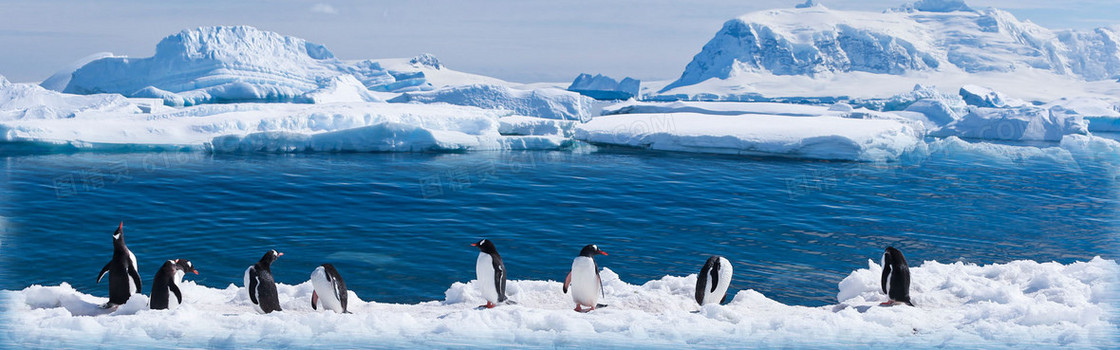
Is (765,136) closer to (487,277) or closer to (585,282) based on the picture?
(585,282)

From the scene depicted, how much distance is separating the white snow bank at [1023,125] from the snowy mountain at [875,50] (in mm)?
56998

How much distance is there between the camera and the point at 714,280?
728cm

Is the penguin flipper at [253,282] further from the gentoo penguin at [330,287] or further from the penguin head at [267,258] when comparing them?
the gentoo penguin at [330,287]

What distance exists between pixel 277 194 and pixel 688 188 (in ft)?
26.2

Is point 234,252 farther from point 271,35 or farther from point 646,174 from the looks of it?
point 271,35

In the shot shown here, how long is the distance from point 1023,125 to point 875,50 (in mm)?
63780

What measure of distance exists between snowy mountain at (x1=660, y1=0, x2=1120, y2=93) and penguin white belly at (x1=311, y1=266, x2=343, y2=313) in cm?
8784

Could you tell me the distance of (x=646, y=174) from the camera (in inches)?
747

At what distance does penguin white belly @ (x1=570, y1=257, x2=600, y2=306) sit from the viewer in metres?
7.04

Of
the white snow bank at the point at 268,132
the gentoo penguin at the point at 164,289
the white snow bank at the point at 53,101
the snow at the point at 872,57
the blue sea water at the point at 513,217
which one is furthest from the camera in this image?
the snow at the point at 872,57

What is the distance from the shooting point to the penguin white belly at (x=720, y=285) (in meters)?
7.26

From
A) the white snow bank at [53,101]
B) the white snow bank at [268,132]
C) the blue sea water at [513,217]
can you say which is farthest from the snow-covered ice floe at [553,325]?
the white snow bank at [53,101]

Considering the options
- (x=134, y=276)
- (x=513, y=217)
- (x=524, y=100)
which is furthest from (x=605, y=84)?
(x=134, y=276)

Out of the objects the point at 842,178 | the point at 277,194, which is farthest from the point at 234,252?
the point at 842,178
